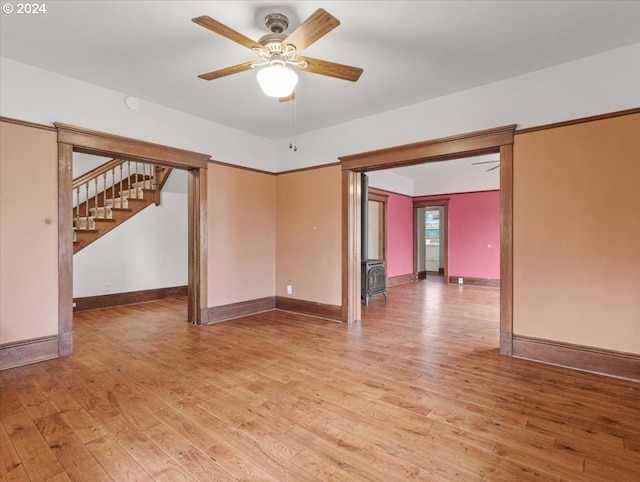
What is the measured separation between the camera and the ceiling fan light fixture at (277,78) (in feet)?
7.66

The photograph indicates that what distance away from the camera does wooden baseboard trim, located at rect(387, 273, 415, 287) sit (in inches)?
331

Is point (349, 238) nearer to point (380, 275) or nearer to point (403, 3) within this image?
point (380, 275)

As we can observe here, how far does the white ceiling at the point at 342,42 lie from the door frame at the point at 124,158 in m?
0.60

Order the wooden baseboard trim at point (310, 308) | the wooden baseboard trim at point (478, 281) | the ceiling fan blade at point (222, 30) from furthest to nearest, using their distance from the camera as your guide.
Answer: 1. the wooden baseboard trim at point (478, 281)
2. the wooden baseboard trim at point (310, 308)
3. the ceiling fan blade at point (222, 30)

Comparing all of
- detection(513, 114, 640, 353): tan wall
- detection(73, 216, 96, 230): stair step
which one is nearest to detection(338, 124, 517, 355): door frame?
detection(513, 114, 640, 353): tan wall

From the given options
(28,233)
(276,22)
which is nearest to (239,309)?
(28,233)

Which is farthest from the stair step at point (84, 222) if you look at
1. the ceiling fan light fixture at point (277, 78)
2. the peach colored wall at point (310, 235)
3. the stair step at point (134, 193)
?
the ceiling fan light fixture at point (277, 78)

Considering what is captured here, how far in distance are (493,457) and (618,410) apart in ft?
4.05

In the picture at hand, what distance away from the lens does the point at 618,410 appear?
230 cm

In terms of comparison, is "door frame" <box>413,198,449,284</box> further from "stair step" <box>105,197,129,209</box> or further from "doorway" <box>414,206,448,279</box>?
"stair step" <box>105,197,129,209</box>

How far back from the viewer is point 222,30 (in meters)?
2.08

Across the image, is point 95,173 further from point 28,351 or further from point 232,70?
point 232,70

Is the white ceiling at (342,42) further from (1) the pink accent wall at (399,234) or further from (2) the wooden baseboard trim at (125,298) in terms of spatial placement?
(1) the pink accent wall at (399,234)

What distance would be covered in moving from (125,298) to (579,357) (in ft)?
21.8
